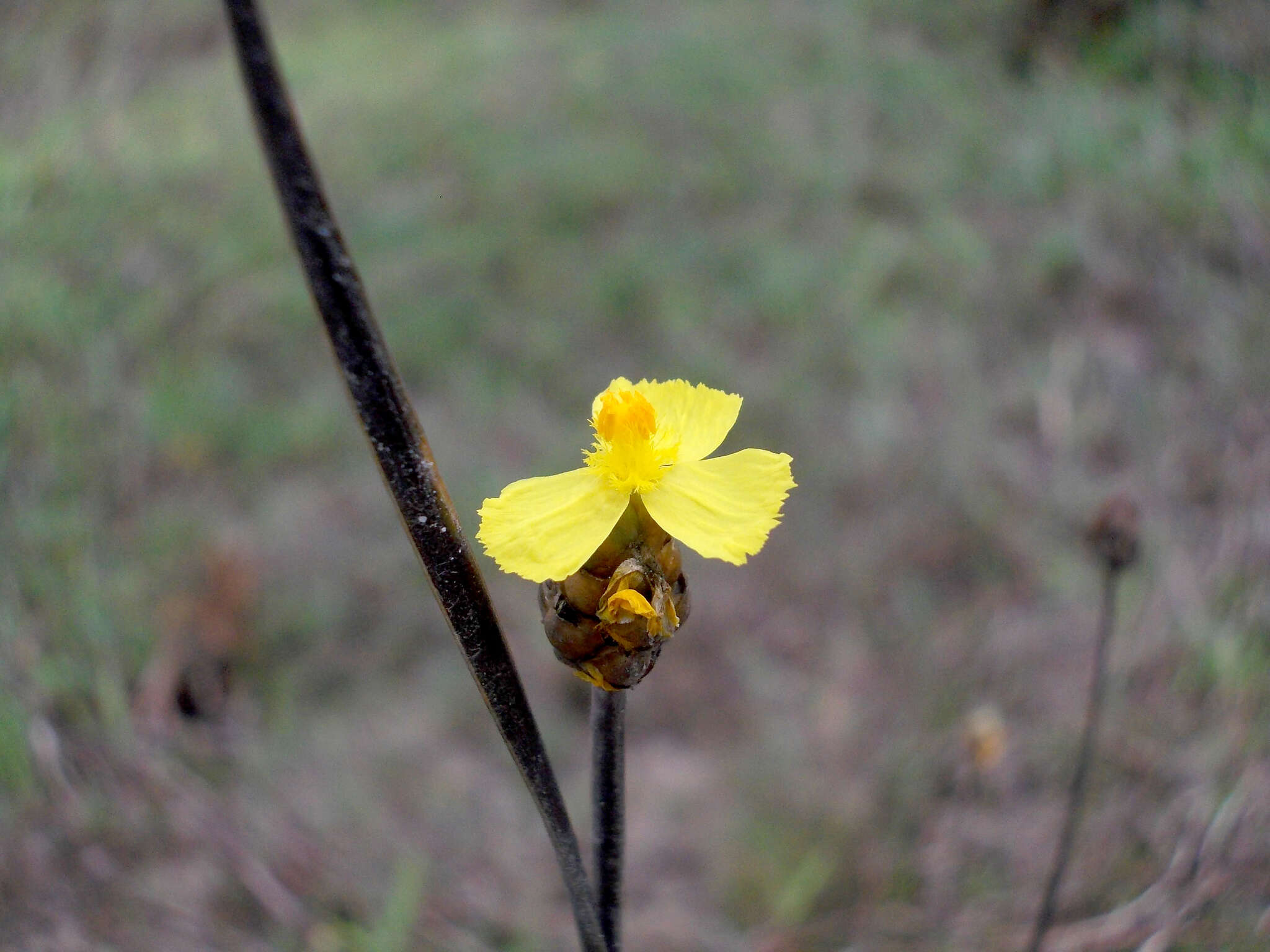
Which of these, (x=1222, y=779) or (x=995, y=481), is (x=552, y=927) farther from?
(x=995, y=481)

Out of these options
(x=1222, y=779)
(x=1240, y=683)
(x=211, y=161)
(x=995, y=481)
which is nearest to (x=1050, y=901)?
(x=1222, y=779)

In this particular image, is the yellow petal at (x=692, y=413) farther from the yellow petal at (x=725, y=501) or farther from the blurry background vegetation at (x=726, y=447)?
the blurry background vegetation at (x=726, y=447)

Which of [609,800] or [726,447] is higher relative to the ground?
[726,447]

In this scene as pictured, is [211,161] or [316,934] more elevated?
[211,161]

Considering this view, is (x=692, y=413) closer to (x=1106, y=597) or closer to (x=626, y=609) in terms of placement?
(x=626, y=609)

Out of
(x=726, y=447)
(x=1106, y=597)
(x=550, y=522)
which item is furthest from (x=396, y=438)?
A: (x=726, y=447)

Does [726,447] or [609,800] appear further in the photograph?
[726,447]

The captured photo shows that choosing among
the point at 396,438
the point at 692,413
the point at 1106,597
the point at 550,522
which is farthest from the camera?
the point at 1106,597
